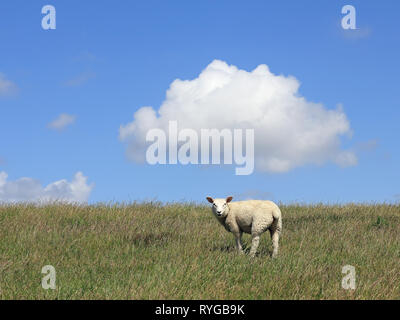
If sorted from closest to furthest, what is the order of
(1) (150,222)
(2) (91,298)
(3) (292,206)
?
(2) (91,298), (1) (150,222), (3) (292,206)

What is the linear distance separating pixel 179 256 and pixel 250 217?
168 cm

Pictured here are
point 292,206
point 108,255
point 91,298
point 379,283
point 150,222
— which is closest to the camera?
point 91,298

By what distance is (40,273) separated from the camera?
362 inches

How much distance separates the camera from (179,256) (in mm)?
9711

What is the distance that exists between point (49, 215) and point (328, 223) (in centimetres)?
864

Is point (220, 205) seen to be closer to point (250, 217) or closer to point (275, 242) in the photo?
point (250, 217)

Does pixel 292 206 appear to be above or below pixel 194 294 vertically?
above

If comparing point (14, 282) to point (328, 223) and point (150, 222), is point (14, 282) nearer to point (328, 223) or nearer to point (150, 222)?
point (150, 222)

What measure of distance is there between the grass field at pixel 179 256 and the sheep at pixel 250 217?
0.50 m

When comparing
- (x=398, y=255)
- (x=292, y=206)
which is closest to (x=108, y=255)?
(x=398, y=255)

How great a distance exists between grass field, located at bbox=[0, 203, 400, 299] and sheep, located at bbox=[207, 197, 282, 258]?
0.50m
